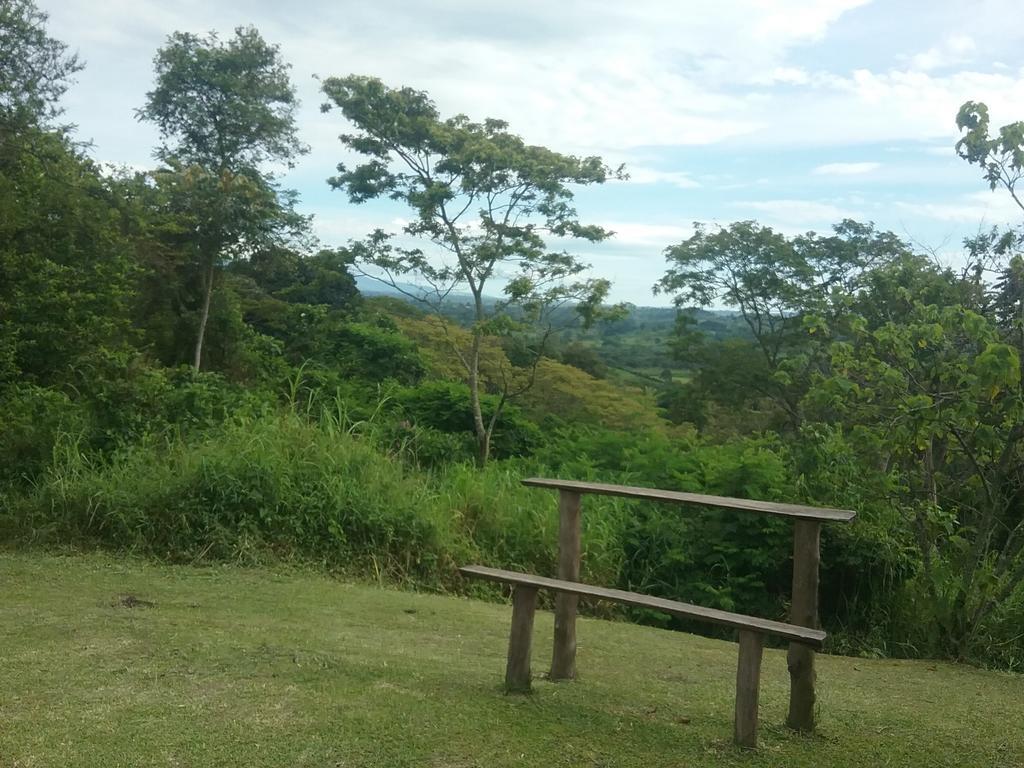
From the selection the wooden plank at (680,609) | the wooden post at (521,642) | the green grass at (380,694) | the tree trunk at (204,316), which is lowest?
the green grass at (380,694)

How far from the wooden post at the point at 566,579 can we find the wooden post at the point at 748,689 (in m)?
0.98

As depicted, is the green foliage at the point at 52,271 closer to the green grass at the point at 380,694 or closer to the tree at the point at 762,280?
the green grass at the point at 380,694

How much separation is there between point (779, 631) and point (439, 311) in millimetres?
12820

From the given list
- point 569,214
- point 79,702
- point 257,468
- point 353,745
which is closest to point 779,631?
point 353,745

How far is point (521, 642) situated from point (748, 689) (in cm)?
96

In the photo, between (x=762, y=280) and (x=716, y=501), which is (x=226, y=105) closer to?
(x=762, y=280)

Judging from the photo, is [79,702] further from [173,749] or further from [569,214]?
[569,214]

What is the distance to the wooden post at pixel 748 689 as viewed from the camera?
3.41 metres

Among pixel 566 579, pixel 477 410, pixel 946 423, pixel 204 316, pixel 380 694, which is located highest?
pixel 204 316

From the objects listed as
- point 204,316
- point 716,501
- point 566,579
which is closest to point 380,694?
point 566,579

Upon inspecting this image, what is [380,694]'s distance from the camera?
382 cm

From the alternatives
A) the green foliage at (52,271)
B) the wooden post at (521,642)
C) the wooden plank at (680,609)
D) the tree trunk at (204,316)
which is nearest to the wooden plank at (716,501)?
A: the wooden plank at (680,609)

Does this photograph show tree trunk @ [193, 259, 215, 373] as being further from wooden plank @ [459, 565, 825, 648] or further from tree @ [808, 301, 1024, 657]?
wooden plank @ [459, 565, 825, 648]

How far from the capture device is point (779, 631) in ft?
10.4
